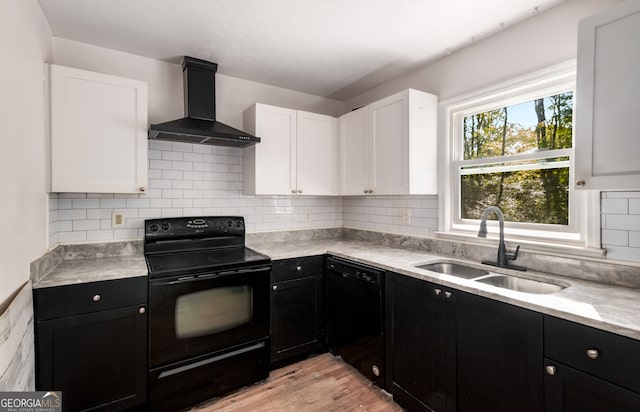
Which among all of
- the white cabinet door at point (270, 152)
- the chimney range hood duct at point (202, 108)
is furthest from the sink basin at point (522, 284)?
the chimney range hood duct at point (202, 108)

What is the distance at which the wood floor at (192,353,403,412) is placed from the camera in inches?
79.1

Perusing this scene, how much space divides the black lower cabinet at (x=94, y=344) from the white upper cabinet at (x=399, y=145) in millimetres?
1899

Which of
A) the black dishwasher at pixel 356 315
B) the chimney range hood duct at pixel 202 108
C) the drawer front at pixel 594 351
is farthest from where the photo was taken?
the chimney range hood duct at pixel 202 108

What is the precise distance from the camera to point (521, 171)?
2084 mm

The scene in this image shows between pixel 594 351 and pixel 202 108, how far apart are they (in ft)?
8.88

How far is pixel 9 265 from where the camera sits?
1.30 metres

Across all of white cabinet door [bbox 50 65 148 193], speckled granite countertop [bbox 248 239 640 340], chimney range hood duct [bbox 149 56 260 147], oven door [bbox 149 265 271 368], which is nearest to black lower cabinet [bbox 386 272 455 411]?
speckled granite countertop [bbox 248 239 640 340]

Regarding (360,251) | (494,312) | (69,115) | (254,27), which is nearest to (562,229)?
(494,312)

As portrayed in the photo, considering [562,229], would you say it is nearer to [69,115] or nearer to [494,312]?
[494,312]

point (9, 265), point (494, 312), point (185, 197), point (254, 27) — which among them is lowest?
point (494, 312)

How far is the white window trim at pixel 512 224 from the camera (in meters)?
1.70

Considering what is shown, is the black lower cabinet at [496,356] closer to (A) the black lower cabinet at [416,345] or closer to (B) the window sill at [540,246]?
(A) the black lower cabinet at [416,345]

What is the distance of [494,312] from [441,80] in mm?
1822

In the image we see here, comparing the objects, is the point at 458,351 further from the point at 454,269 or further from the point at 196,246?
the point at 196,246
